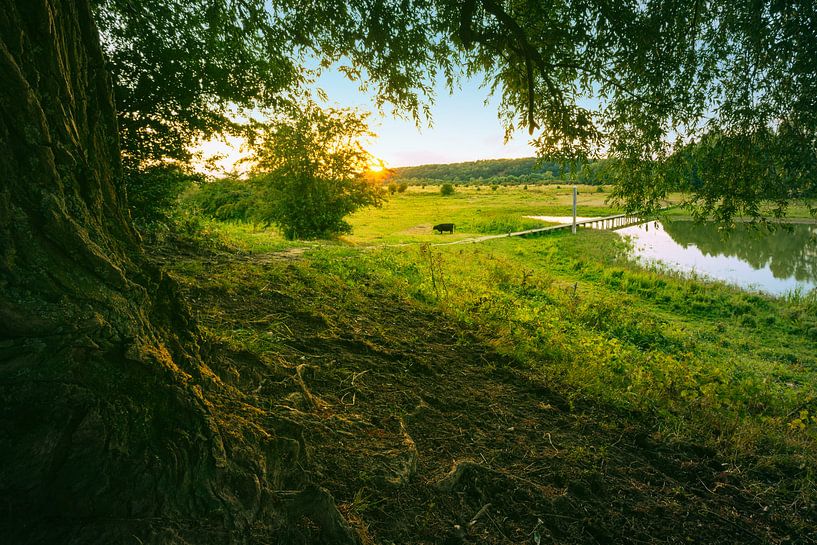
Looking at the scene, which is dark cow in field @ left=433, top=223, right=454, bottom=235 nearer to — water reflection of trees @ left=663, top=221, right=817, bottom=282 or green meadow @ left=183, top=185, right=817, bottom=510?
green meadow @ left=183, top=185, right=817, bottom=510

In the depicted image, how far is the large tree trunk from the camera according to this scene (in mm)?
1604

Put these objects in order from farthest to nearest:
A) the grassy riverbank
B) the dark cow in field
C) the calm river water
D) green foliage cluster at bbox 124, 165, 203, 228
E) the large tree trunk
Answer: the dark cow in field, the calm river water, green foliage cluster at bbox 124, 165, 203, 228, the grassy riverbank, the large tree trunk

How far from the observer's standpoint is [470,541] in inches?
104

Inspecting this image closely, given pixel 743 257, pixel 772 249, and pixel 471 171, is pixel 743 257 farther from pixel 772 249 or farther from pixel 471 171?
pixel 471 171

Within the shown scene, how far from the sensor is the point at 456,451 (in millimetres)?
3611

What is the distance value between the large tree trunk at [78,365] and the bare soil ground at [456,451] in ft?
2.10

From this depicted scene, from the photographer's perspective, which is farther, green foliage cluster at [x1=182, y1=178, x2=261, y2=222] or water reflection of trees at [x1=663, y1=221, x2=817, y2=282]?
water reflection of trees at [x1=663, y1=221, x2=817, y2=282]

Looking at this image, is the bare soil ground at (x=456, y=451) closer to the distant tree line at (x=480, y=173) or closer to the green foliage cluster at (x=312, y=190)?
the green foliage cluster at (x=312, y=190)

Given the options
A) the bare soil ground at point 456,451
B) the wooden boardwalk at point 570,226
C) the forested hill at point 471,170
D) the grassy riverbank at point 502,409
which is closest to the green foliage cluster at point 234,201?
the grassy riverbank at point 502,409

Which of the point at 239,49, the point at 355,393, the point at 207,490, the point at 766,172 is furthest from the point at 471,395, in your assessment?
the point at 239,49

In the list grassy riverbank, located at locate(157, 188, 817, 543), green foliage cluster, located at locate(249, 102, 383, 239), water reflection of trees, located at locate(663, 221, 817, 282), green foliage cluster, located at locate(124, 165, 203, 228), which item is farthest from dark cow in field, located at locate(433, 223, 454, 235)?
green foliage cluster, located at locate(124, 165, 203, 228)

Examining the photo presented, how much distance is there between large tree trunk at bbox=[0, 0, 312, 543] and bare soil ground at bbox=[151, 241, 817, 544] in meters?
0.64

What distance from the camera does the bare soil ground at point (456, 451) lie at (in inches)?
111

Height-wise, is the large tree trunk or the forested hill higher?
the forested hill
